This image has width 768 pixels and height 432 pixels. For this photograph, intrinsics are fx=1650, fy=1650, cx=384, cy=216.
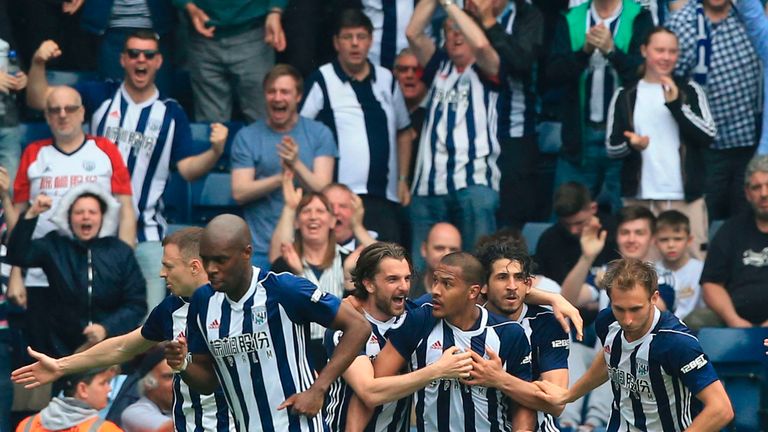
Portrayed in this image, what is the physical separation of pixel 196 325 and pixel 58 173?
12.0ft

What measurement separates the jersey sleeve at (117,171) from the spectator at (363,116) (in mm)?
1658

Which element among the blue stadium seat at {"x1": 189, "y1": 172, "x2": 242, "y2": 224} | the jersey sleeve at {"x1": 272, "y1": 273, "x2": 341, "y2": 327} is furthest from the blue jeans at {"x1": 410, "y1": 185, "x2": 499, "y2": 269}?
the jersey sleeve at {"x1": 272, "y1": 273, "x2": 341, "y2": 327}

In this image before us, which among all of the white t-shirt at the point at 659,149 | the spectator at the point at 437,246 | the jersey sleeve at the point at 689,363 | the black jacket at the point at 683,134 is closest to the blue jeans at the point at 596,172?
the black jacket at the point at 683,134

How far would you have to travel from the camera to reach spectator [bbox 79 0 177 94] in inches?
493

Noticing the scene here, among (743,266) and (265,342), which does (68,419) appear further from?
(743,266)

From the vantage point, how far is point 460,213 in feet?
39.6

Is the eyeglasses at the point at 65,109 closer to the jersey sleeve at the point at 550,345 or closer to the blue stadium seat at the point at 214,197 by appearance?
the blue stadium seat at the point at 214,197

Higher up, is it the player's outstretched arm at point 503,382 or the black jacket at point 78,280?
the black jacket at point 78,280

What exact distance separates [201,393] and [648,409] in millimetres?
2251

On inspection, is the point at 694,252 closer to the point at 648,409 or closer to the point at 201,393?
the point at 648,409

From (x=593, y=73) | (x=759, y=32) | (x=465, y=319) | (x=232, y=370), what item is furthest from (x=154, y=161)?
(x=759, y=32)

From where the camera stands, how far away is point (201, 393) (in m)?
8.30

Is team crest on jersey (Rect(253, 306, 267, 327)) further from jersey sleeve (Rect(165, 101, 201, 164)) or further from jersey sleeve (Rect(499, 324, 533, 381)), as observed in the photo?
jersey sleeve (Rect(165, 101, 201, 164))

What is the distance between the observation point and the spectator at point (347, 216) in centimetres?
1123
